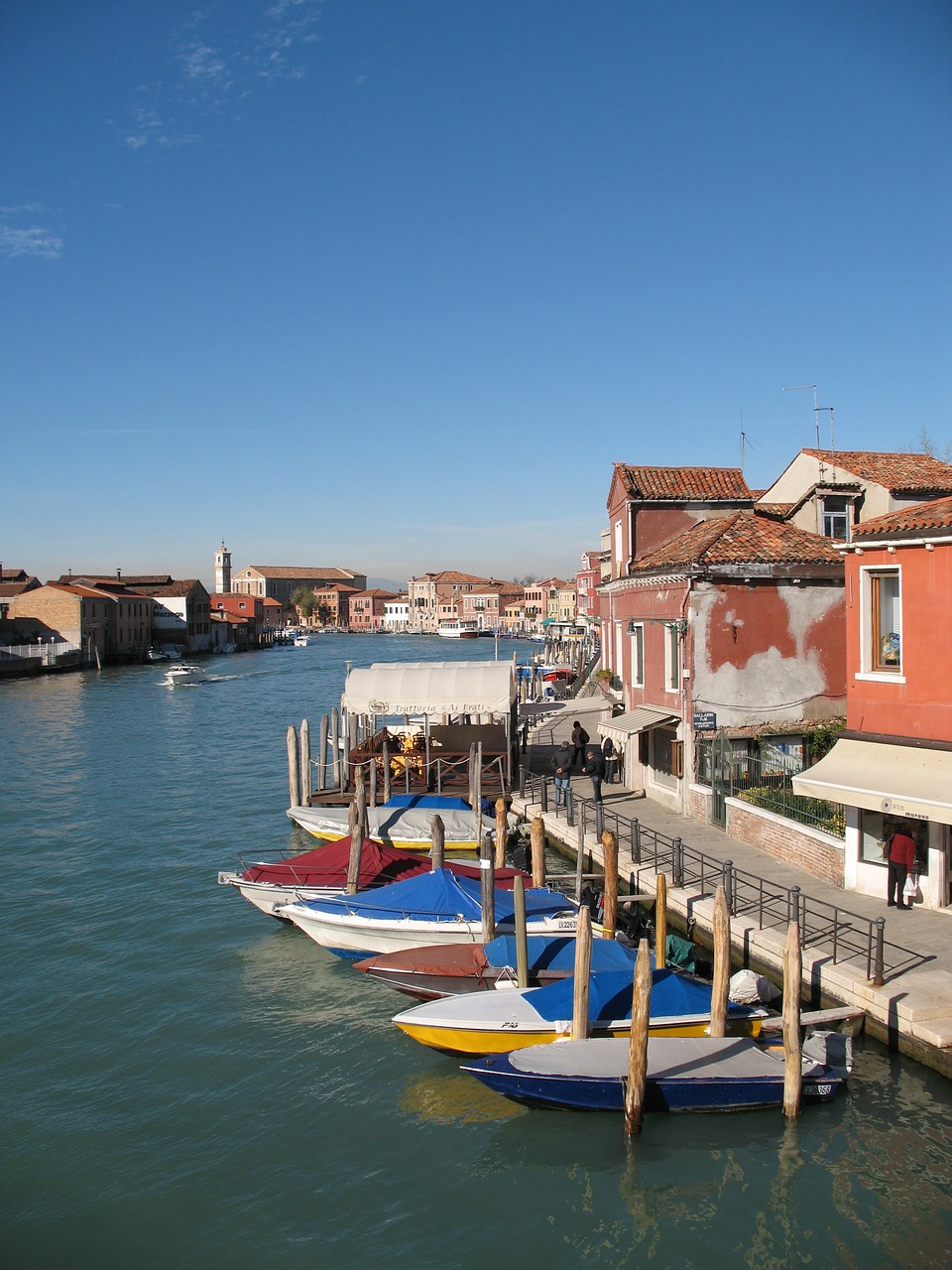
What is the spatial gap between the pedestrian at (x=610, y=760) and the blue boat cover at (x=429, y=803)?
11.6 feet

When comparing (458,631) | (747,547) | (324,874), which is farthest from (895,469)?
(458,631)

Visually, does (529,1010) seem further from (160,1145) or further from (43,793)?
(43,793)

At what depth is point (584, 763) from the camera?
2347 centimetres

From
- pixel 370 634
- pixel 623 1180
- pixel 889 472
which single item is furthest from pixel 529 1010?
pixel 370 634

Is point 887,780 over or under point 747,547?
under

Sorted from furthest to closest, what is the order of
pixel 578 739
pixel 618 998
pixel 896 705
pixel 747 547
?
pixel 578 739
pixel 747 547
pixel 896 705
pixel 618 998

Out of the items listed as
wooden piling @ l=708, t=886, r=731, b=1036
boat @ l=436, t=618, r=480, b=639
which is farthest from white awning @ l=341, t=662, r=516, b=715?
boat @ l=436, t=618, r=480, b=639

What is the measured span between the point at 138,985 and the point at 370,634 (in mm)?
153741

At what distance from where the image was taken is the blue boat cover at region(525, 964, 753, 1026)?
10.4 m

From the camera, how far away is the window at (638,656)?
21.1 meters

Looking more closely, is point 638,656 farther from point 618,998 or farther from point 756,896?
point 618,998

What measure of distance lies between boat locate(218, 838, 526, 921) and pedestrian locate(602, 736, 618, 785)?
682 centimetres

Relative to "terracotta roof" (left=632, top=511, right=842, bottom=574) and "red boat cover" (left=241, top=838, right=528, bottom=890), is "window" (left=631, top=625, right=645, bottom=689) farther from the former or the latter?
"red boat cover" (left=241, top=838, right=528, bottom=890)

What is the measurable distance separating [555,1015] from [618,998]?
0.73 metres
